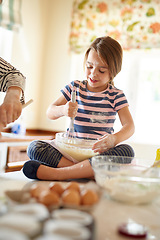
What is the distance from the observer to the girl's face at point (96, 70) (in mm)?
1651

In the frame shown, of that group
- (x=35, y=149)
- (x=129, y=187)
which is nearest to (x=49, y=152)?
(x=35, y=149)

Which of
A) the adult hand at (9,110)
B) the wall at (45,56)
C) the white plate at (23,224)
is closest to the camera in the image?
the white plate at (23,224)

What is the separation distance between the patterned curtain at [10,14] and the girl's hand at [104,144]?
2.29m

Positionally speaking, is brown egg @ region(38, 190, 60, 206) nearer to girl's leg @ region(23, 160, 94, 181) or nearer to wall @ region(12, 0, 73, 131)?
girl's leg @ region(23, 160, 94, 181)

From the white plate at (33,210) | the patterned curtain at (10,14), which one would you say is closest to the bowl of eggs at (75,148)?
the white plate at (33,210)

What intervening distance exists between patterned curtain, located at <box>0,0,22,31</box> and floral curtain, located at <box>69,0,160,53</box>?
69 centimetres

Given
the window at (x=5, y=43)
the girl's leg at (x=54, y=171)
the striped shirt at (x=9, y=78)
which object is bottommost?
the girl's leg at (x=54, y=171)

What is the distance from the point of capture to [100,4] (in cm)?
359

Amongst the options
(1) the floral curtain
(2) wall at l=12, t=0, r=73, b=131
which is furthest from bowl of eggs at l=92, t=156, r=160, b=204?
(2) wall at l=12, t=0, r=73, b=131

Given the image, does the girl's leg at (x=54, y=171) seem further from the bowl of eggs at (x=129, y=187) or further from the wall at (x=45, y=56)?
the wall at (x=45, y=56)

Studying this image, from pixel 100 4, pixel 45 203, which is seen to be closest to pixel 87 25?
pixel 100 4

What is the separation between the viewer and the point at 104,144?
131 cm

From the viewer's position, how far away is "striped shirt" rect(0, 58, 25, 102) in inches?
48.3

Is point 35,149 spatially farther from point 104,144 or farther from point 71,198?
point 71,198
